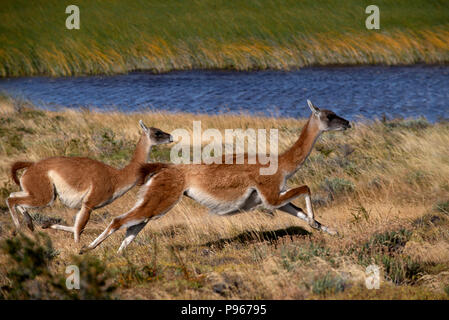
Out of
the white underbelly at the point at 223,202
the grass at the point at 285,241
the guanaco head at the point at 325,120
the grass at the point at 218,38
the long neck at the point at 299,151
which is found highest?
the grass at the point at 218,38

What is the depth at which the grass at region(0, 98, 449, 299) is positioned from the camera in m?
6.86

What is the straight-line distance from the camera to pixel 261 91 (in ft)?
103

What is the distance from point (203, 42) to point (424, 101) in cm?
1674

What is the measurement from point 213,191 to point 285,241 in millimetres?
1265

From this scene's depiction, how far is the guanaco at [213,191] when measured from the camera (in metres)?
8.41

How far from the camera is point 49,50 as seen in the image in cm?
3966

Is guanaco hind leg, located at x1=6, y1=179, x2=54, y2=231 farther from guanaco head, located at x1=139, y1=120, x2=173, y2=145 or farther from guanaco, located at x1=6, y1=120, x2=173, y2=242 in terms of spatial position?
guanaco head, located at x1=139, y1=120, x2=173, y2=145

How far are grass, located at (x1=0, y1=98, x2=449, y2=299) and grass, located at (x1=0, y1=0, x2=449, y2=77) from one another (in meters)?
21.3

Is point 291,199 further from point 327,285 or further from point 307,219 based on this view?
point 327,285

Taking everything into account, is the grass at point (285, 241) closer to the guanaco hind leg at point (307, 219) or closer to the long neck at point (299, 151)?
the guanaco hind leg at point (307, 219)

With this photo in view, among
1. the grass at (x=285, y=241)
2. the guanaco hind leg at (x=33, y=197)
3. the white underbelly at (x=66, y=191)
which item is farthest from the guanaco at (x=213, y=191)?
the guanaco hind leg at (x=33, y=197)

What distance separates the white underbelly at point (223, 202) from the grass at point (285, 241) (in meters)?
0.53

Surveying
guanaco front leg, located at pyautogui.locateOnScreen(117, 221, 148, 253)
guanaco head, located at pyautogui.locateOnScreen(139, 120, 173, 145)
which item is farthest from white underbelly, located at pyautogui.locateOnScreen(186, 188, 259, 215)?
guanaco head, located at pyautogui.locateOnScreen(139, 120, 173, 145)
